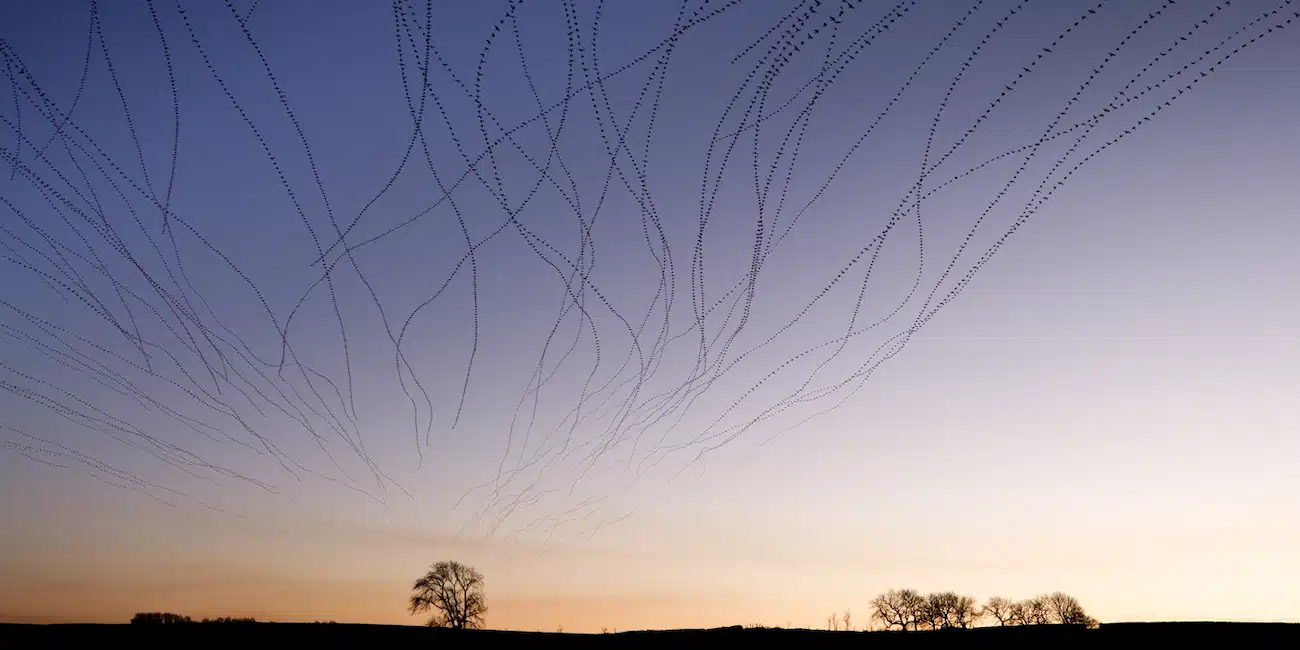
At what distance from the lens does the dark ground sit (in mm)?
18250

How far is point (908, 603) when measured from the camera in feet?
290

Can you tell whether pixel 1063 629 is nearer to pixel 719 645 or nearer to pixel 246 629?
pixel 719 645

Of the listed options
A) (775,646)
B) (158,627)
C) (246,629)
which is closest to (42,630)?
(158,627)

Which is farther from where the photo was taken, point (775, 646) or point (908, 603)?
point (908, 603)

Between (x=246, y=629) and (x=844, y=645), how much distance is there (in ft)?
43.0

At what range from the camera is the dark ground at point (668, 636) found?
18250 millimetres

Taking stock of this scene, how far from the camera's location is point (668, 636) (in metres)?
20.0

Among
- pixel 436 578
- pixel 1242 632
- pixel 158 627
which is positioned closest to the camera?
pixel 1242 632

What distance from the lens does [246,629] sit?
19.7 m

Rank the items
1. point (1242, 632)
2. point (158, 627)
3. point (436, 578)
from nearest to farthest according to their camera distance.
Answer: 1. point (1242, 632)
2. point (158, 627)
3. point (436, 578)

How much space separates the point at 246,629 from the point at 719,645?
10.4m

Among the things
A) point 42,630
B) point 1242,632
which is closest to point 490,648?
point 42,630

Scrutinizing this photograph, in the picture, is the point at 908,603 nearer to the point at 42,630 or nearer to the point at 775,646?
the point at 775,646

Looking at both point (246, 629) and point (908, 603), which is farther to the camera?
point (908, 603)
